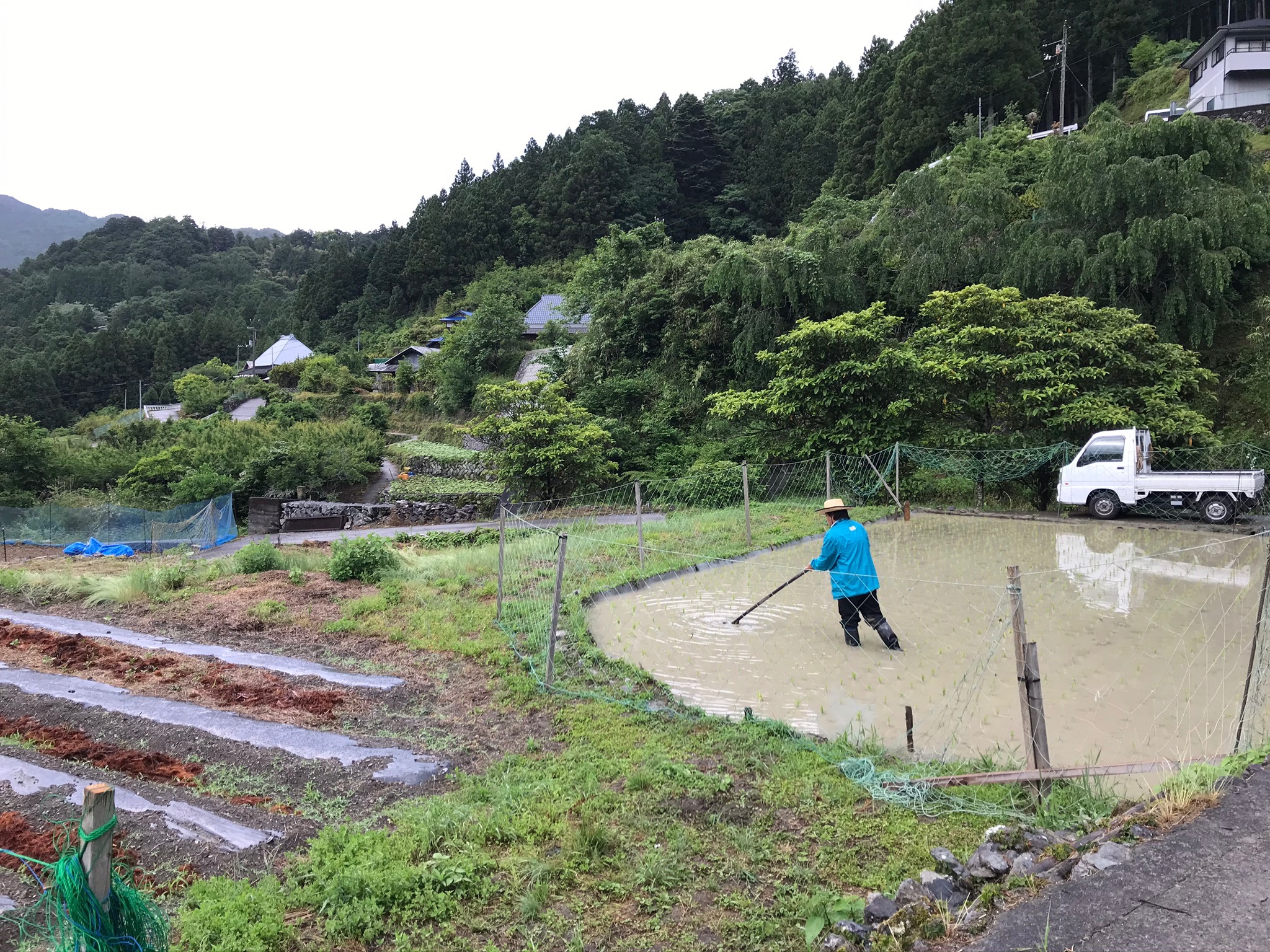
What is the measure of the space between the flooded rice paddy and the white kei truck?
156 centimetres

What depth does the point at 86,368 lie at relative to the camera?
205 feet

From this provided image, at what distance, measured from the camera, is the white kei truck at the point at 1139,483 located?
42.0 ft

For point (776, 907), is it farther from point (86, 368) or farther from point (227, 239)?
point (227, 239)

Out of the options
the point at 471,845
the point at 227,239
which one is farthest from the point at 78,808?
the point at 227,239

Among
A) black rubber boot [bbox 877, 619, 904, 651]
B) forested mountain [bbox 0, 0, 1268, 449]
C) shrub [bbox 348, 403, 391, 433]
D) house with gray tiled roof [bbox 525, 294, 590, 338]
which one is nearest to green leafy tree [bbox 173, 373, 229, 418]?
forested mountain [bbox 0, 0, 1268, 449]

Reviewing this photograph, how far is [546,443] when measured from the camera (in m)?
19.8

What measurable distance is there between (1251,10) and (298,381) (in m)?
55.3

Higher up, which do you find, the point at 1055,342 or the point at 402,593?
the point at 1055,342

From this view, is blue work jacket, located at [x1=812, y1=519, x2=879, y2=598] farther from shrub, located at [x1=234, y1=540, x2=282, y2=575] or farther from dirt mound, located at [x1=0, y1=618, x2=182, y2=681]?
shrub, located at [x1=234, y1=540, x2=282, y2=575]

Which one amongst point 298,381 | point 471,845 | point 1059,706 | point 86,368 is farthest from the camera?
point 86,368

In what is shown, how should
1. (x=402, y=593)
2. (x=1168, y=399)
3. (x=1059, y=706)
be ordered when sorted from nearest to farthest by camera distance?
(x=1059, y=706) < (x=402, y=593) < (x=1168, y=399)

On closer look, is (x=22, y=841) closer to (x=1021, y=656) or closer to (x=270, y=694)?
(x=270, y=694)

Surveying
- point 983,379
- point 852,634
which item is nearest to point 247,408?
point 983,379

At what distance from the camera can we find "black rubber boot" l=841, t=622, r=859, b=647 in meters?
7.27
